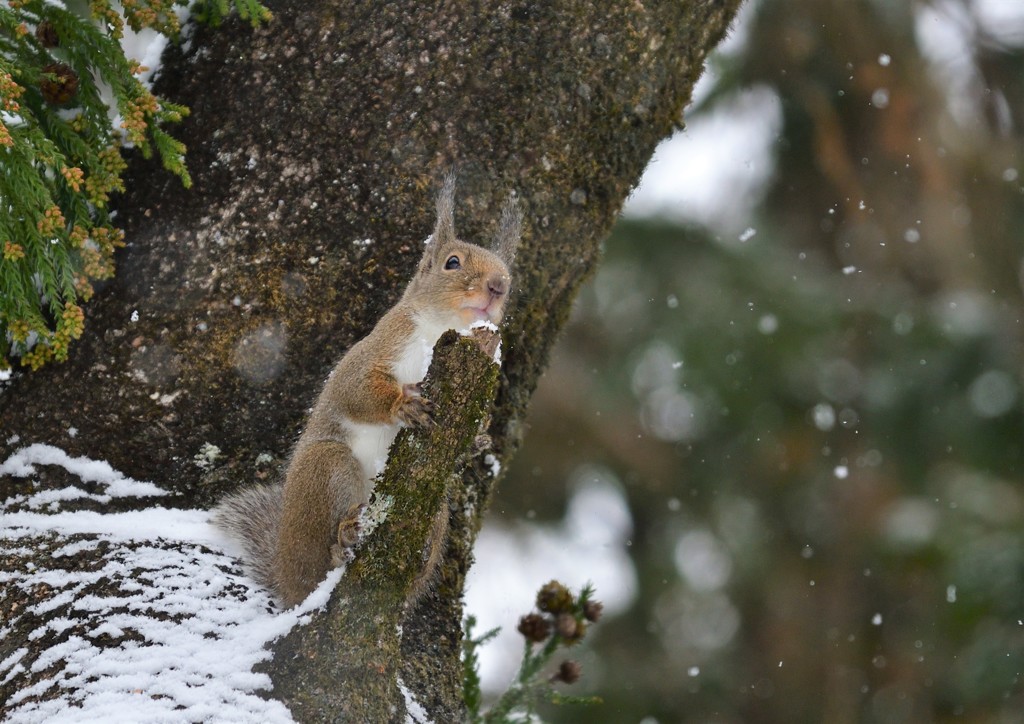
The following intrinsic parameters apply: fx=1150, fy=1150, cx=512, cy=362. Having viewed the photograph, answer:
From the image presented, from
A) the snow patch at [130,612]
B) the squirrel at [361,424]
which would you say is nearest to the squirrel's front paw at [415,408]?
the squirrel at [361,424]

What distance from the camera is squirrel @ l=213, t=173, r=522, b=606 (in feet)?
8.48

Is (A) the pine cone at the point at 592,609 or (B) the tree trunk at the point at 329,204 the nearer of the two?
(B) the tree trunk at the point at 329,204

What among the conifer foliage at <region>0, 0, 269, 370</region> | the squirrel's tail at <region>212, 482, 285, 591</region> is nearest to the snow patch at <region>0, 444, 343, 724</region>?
the squirrel's tail at <region>212, 482, 285, 591</region>

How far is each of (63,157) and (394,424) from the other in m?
0.93

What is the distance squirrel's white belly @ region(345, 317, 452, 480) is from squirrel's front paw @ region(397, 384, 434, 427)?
0.41 ft

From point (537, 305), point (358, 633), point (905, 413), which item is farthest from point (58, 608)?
point (905, 413)

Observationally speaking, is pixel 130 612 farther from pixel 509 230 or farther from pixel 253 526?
pixel 509 230

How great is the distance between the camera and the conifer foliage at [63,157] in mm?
2516

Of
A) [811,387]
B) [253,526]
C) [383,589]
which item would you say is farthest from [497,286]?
[811,387]

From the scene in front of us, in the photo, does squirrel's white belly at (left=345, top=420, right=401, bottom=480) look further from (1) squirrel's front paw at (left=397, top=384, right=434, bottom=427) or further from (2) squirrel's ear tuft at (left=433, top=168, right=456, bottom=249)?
(2) squirrel's ear tuft at (left=433, top=168, right=456, bottom=249)

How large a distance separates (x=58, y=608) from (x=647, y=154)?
1817mm

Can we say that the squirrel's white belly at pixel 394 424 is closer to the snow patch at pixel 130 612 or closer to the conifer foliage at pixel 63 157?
the snow patch at pixel 130 612

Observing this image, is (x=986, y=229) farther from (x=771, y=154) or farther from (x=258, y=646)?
(x=258, y=646)

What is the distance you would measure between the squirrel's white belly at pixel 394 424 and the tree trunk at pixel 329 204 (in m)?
0.15
